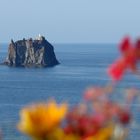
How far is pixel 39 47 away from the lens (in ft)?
320

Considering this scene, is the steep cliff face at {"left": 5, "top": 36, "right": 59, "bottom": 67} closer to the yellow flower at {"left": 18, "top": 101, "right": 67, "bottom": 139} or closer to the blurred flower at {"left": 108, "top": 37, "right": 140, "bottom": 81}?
the blurred flower at {"left": 108, "top": 37, "right": 140, "bottom": 81}

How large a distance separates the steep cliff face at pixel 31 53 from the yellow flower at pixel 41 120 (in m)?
95.9

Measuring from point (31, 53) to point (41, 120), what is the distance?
98.1 metres

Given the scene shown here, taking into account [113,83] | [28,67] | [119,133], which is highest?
[113,83]

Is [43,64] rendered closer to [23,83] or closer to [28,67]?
[28,67]

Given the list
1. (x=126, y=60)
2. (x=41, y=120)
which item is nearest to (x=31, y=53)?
(x=126, y=60)

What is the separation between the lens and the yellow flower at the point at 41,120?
106cm

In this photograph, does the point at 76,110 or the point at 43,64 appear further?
the point at 43,64

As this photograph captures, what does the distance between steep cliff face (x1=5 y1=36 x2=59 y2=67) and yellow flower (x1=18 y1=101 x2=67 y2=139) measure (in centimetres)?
9587

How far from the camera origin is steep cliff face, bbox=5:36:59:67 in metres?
97.4

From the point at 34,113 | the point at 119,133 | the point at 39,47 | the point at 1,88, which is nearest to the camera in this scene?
the point at 34,113

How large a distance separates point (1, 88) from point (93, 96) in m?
62.2

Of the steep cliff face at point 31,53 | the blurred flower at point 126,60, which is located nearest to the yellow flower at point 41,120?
the blurred flower at point 126,60

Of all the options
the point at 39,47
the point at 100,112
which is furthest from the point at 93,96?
the point at 39,47
